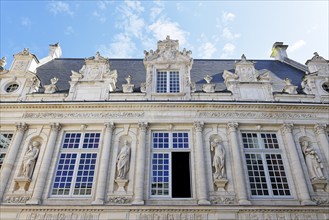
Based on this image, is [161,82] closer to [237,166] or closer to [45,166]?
[237,166]

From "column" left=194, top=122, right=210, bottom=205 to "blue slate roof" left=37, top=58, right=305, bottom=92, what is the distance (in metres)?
3.09

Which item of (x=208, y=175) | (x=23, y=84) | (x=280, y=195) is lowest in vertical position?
(x=280, y=195)

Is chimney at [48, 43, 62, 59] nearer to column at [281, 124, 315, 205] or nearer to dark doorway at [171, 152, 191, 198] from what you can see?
dark doorway at [171, 152, 191, 198]

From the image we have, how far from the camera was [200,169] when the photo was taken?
12.6 m

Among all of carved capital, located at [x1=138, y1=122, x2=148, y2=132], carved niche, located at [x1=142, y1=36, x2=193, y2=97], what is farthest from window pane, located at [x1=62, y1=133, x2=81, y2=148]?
carved niche, located at [x1=142, y1=36, x2=193, y2=97]

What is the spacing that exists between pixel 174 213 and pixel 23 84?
405 inches

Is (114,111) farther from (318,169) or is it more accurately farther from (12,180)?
(318,169)

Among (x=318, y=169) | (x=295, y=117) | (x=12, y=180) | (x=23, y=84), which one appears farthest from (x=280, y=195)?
(x=23, y=84)

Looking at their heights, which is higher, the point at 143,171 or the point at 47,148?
the point at 47,148

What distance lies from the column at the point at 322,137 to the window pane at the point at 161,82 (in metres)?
7.48

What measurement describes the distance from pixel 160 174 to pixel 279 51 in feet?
49.9

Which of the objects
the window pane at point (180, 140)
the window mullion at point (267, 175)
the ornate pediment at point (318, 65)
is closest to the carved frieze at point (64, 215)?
the window pane at point (180, 140)

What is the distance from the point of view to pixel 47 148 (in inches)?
526

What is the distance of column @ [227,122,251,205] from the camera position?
1186 cm
